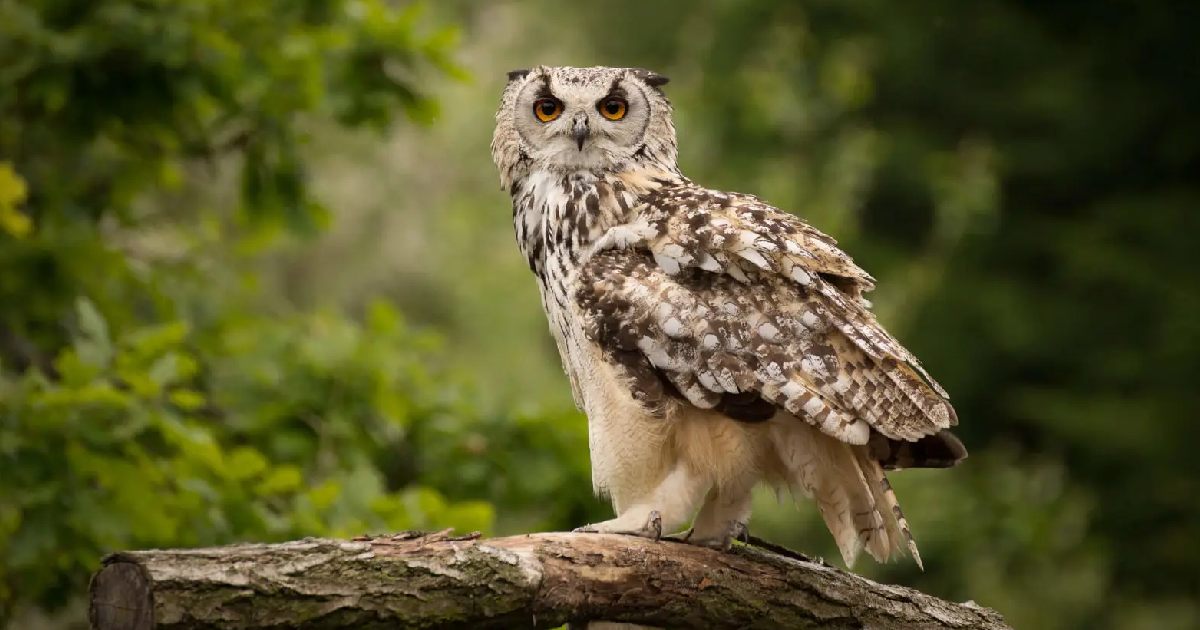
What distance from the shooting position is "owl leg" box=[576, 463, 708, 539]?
3914mm

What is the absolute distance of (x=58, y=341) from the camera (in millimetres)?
6223

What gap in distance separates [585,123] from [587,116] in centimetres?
3

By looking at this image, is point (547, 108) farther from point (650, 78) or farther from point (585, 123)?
point (650, 78)

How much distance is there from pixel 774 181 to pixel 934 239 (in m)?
1.56

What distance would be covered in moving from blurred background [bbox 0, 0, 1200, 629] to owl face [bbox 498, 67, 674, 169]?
112 centimetres

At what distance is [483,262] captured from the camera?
16.6 metres

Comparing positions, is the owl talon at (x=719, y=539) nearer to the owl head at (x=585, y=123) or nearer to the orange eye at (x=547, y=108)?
the owl head at (x=585, y=123)

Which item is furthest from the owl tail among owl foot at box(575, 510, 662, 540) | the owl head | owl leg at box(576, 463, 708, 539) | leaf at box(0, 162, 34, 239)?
leaf at box(0, 162, 34, 239)

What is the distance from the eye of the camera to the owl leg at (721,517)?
407 centimetres

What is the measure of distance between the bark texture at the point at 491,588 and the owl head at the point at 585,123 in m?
1.17

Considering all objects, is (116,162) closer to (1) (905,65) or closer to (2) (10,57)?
(2) (10,57)

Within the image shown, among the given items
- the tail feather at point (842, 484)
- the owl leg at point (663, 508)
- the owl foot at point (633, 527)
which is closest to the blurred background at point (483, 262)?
the tail feather at point (842, 484)

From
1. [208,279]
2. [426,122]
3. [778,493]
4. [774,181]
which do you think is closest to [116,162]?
[208,279]

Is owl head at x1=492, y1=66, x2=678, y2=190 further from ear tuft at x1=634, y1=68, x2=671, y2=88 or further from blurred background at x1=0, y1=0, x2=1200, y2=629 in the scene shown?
blurred background at x1=0, y1=0, x2=1200, y2=629
